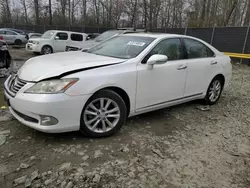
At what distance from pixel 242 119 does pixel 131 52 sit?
2.48 m

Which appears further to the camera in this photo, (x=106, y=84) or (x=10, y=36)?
(x=10, y=36)

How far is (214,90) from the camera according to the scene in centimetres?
502

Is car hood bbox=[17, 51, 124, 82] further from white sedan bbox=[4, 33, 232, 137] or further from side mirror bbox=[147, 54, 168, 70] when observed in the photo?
side mirror bbox=[147, 54, 168, 70]

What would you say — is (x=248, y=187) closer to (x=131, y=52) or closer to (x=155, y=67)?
(x=155, y=67)

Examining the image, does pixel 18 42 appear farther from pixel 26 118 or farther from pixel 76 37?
pixel 26 118

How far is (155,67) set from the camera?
3607 mm

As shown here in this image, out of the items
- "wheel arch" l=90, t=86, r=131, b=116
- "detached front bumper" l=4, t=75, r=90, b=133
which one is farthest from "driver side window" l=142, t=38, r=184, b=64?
"detached front bumper" l=4, t=75, r=90, b=133

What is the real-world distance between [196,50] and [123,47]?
153 cm

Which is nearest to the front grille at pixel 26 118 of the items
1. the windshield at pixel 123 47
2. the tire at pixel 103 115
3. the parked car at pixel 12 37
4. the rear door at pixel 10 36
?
the tire at pixel 103 115

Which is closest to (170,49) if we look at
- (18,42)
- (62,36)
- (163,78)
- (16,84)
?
(163,78)

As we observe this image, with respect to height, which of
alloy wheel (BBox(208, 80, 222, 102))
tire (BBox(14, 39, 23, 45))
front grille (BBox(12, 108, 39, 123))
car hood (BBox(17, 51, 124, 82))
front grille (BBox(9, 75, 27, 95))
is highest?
car hood (BBox(17, 51, 124, 82))

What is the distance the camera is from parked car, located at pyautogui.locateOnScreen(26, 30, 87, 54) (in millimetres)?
12928

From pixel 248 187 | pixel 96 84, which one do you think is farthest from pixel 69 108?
pixel 248 187

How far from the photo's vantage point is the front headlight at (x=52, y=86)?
9.07ft
